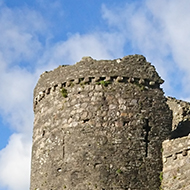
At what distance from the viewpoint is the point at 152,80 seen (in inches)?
503

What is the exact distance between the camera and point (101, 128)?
39.5ft

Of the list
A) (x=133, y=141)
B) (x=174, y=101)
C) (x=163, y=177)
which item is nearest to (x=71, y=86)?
(x=133, y=141)

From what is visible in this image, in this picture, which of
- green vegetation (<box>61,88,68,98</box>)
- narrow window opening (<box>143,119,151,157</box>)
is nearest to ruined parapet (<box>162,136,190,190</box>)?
narrow window opening (<box>143,119,151,157</box>)

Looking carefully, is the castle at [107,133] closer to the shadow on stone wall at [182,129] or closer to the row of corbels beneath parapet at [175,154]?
the row of corbels beneath parapet at [175,154]

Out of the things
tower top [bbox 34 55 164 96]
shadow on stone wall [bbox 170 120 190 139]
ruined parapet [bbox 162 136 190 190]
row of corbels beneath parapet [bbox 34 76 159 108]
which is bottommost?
ruined parapet [bbox 162 136 190 190]

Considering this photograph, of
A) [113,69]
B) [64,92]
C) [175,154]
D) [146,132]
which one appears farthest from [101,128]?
[175,154]

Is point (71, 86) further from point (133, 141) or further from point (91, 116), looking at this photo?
point (133, 141)

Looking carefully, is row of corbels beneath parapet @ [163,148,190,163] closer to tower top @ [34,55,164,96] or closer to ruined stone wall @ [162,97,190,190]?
ruined stone wall @ [162,97,190,190]

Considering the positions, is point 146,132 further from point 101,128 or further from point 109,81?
point 109,81

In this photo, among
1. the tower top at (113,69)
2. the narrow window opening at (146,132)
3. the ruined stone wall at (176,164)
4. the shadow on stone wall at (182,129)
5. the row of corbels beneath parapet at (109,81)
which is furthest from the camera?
the shadow on stone wall at (182,129)

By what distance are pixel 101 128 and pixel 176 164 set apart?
1814mm

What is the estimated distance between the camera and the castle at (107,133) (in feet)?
38.4

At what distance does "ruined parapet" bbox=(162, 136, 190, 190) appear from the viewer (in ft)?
37.8

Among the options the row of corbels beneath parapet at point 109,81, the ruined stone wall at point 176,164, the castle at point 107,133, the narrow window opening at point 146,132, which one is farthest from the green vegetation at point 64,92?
the ruined stone wall at point 176,164
